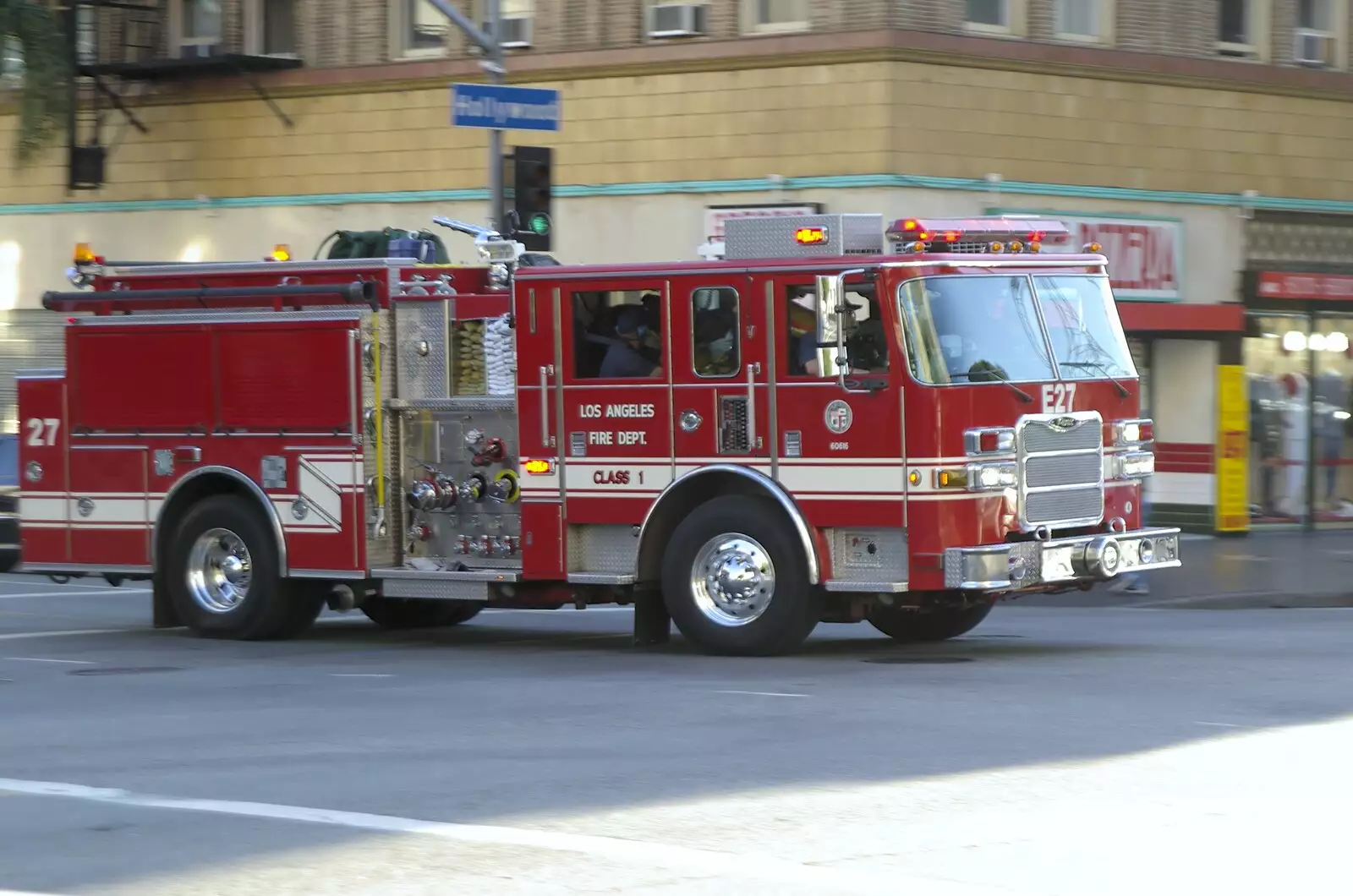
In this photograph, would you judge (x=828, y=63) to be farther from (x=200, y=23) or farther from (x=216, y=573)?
(x=216, y=573)

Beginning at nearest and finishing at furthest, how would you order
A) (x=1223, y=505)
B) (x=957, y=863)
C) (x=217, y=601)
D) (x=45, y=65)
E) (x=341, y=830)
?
1. (x=957, y=863)
2. (x=341, y=830)
3. (x=217, y=601)
4. (x=1223, y=505)
5. (x=45, y=65)

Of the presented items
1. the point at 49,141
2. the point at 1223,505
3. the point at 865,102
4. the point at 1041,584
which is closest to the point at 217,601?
the point at 1041,584

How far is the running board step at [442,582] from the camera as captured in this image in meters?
14.7

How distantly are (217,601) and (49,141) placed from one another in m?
16.9

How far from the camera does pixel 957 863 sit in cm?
724

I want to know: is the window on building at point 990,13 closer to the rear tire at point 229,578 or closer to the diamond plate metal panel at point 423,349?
the diamond plate metal panel at point 423,349

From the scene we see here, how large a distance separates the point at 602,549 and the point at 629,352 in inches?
51.0

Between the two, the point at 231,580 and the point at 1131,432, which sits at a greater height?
the point at 1131,432

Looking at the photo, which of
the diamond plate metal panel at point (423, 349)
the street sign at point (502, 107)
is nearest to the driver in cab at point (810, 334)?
the diamond plate metal panel at point (423, 349)

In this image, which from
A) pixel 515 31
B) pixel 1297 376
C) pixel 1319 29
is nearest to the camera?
pixel 515 31

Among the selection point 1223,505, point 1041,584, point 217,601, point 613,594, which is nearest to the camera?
point 1041,584

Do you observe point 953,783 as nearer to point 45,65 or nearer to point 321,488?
point 321,488

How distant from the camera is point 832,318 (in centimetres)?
1328

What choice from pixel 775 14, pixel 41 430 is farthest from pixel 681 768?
pixel 775 14
